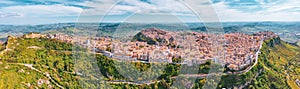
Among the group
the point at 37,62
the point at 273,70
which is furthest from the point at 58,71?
the point at 273,70

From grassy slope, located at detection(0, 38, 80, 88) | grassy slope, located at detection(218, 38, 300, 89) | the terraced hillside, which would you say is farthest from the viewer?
grassy slope, located at detection(218, 38, 300, 89)

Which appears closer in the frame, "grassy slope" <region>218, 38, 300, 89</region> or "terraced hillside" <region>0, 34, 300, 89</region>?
"terraced hillside" <region>0, 34, 300, 89</region>

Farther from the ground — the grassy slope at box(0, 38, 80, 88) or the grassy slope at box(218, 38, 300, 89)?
the grassy slope at box(0, 38, 80, 88)

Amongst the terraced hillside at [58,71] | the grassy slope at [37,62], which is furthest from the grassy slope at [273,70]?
the grassy slope at [37,62]

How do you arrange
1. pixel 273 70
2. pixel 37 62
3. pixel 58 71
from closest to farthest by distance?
pixel 37 62, pixel 58 71, pixel 273 70

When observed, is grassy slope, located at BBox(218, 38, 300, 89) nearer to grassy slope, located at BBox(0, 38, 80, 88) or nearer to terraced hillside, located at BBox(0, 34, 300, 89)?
terraced hillside, located at BBox(0, 34, 300, 89)

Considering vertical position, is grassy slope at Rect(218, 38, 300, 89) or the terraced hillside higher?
the terraced hillside

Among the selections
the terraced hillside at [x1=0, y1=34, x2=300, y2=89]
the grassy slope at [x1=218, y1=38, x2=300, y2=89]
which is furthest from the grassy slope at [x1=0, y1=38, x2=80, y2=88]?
the grassy slope at [x1=218, y1=38, x2=300, y2=89]

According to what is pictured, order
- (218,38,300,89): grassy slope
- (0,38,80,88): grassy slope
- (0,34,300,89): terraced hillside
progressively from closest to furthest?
(0,38,80,88): grassy slope → (0,34,300,89): terraced hillside → (218,38,300,89): grassy slope

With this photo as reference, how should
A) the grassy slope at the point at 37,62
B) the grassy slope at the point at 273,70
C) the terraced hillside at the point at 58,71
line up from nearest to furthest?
the grassy slope at the point at 37,62
the terraced hillside at the point at 58,71
the grassy slope at the point at 273,70

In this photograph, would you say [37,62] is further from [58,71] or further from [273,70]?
[273,70]

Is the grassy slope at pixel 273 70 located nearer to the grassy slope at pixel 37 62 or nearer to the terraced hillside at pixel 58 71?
the terraced hillside at pixel 58 71

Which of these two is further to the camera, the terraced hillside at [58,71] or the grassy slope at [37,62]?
the terraced hillside at [58,71]

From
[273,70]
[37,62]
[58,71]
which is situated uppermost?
[37,62]
